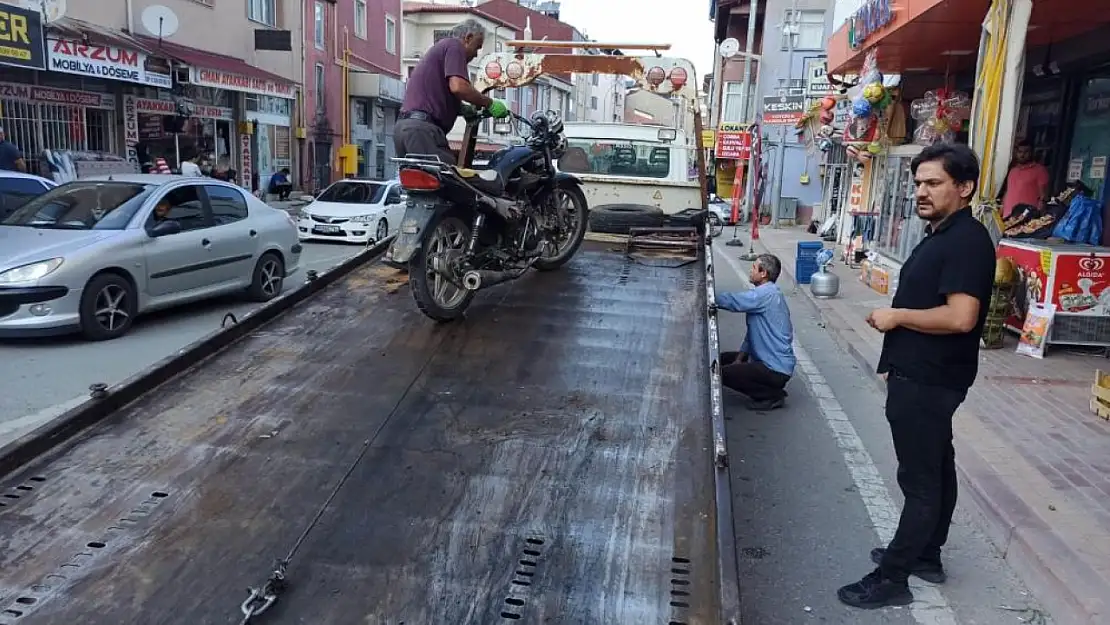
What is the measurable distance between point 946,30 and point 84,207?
Answer: 31.0 ft

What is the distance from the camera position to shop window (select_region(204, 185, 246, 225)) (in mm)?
8727

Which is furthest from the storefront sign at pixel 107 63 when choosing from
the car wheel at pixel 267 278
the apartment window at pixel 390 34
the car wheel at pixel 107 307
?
the apartment window at pixel 390 34

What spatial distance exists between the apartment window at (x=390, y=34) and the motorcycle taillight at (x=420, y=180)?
30.6 m

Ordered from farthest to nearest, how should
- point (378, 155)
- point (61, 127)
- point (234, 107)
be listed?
point (378, 155)
point (234, 107)
point (61, 127)

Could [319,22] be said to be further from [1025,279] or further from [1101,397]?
[1101,397]

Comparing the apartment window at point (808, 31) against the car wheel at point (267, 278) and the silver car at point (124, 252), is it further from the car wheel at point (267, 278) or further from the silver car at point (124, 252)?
the silver car at point (124, 252)

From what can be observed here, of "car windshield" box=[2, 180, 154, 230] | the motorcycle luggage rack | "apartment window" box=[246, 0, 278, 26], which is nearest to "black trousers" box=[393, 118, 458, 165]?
the motorcycle luggage rack

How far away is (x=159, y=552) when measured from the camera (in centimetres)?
274

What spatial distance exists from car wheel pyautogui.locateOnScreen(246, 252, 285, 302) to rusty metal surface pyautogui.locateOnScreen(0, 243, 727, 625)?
454 centimetres

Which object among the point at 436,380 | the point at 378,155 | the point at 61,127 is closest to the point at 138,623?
the point at 436,380

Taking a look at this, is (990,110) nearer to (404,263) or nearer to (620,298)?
(620,298)

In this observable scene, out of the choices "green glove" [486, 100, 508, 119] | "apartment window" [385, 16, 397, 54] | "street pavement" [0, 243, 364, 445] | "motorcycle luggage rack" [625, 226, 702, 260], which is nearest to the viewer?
"street pavement" [0, 243, 364, 445]

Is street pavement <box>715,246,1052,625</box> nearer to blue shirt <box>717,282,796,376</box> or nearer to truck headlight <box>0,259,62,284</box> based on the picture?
blue shirt <box>717,282,796,376</box>

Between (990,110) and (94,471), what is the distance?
6.77 meters
